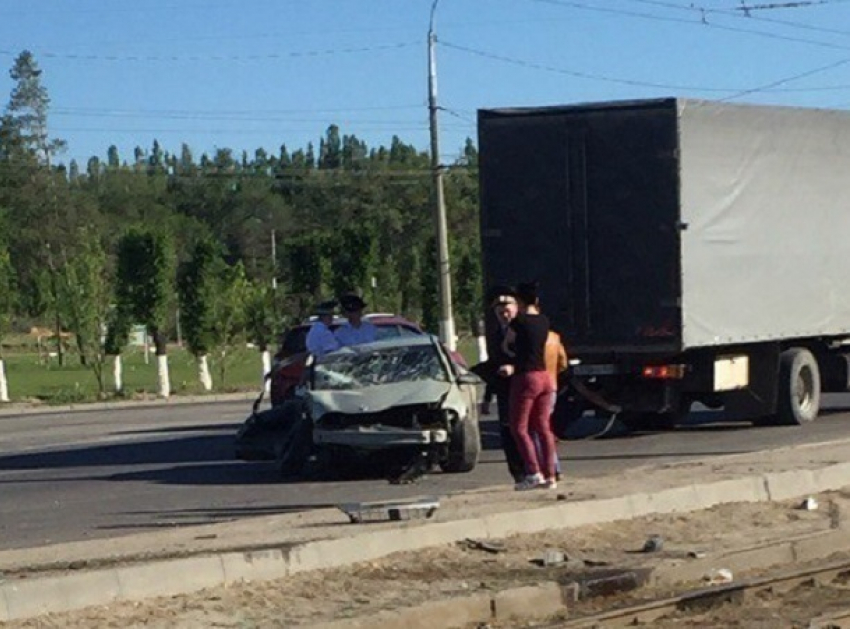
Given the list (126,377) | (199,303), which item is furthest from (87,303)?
(126,377)

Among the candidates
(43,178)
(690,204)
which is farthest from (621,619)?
(43,178)

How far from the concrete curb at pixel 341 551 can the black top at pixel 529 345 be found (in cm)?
154

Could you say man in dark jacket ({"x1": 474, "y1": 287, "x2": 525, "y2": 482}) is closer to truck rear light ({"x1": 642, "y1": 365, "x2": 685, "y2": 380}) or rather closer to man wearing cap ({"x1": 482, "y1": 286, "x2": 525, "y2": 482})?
man wearing cap ({"x1": 482, "y1": 286, "x2": 525, "y2": 482})

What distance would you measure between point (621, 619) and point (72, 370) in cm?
6487

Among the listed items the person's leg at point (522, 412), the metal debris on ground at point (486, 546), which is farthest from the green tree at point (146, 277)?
the metal debris on ground at point (486, 546)

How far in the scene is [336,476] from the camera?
19.7 meters

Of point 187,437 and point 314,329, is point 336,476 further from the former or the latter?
point 187,437

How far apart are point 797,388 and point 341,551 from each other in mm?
13550

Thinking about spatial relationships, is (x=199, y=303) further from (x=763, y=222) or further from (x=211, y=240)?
(x=763, y=222)

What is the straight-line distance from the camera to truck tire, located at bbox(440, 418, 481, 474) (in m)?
19.2

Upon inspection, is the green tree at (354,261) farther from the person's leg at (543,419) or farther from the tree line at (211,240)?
the person's leg at (543,419)

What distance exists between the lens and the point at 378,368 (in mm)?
19422

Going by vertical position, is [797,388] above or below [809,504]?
above

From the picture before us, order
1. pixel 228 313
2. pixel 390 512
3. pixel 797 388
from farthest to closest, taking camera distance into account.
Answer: pixel 228 313
pixel 797 388
pixel 390 512
